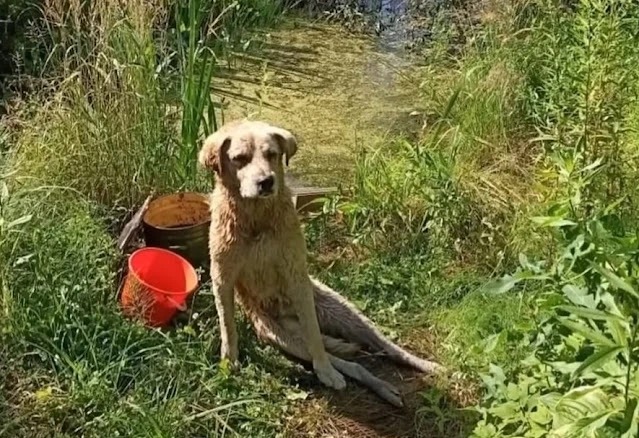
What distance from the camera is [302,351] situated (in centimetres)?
392

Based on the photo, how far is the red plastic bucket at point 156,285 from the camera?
395cm

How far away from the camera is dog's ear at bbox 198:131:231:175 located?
11.8 feet

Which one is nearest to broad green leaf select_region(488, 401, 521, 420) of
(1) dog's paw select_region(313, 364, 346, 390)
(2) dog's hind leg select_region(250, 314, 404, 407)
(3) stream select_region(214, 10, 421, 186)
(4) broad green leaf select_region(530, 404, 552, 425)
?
(4) broad green leaf select_region(530, 404, 552, 425)

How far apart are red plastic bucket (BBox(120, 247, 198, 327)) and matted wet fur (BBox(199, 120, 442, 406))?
0.85ft

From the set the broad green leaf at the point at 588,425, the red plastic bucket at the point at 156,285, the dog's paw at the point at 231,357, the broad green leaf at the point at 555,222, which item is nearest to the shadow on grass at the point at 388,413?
the dog's paw at the point at 231,357

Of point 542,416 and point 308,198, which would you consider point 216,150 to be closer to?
point 542,416

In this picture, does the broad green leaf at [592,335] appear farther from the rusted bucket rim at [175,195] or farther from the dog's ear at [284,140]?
the rusted bucket rim at [175,195]

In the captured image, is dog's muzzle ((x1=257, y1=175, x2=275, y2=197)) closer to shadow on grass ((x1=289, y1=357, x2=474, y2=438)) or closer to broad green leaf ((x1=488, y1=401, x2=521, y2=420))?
shadow on grass ((x1=289, y1=357, x2=474, y2=438))

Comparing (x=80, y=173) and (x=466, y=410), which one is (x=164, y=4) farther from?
(x=466, y=410)

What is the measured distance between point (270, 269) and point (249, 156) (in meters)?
0.51

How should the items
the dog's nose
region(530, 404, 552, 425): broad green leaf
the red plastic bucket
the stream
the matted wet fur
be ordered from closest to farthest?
region(530, 404, 552, 425): broad green leaf < the dog's nose < the matted wet fur < the red plastic bucket < the stream

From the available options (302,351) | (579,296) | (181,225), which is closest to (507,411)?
(579,296)

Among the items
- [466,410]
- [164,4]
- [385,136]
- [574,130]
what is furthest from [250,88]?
[466,410]

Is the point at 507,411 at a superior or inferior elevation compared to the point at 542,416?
inferior
